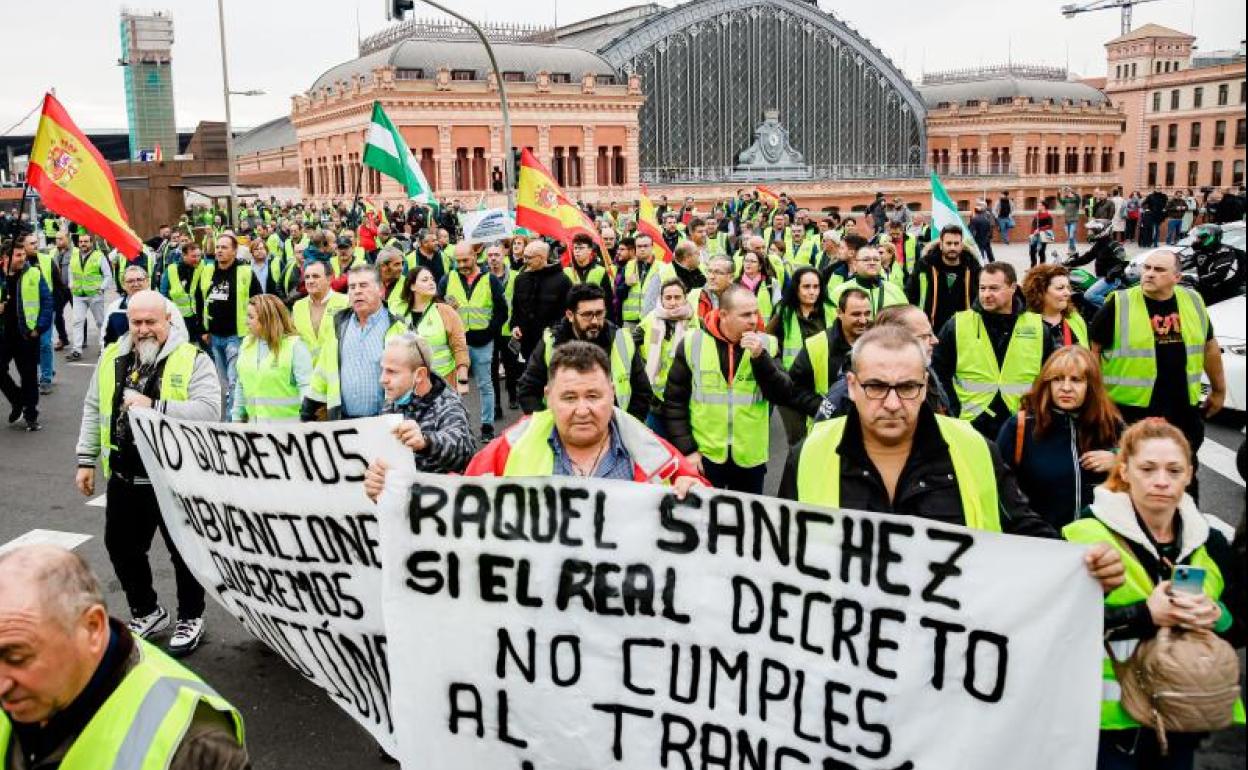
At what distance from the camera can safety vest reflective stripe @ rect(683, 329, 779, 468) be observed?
5980 mm

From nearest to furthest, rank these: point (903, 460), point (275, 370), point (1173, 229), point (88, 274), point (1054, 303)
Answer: point (903, 460)
point (1054, 303)
point (275, 370)
point (88, 274)
point (1173, 229)

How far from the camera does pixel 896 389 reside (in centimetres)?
329

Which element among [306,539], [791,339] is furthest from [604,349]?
[306,539]

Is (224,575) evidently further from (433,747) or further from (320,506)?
(433,747)

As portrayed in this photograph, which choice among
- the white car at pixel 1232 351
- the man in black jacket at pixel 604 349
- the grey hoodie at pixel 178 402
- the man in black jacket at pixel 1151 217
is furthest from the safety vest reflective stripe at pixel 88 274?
the man in black jacket at pixel 1151 217

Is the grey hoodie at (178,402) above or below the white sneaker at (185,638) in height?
above

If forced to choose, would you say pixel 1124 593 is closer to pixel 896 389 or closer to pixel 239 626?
pixel 896 389

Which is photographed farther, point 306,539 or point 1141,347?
point 1141,347

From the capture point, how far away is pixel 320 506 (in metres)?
4.20

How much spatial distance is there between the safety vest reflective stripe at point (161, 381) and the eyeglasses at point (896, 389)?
3657 millimetres

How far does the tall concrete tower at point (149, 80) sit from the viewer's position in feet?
516

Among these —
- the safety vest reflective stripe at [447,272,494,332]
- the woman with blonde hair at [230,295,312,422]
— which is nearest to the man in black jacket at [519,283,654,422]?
the woman with blonde hair at [230,295,312,422]

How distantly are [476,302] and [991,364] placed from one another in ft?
18.9

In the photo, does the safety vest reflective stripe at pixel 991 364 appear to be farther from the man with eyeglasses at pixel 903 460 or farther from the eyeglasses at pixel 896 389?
the eyeglasses at pixel 896 389
